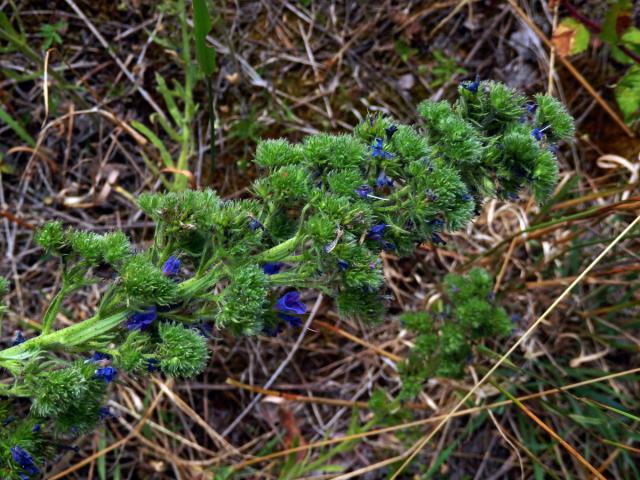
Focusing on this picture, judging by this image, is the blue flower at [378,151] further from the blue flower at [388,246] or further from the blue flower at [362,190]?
the blue flower at [388,246]

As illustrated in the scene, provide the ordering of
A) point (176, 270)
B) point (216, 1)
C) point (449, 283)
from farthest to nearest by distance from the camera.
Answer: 1. point (216, 1)
2. point (449, 283)
3. point (176, 270)

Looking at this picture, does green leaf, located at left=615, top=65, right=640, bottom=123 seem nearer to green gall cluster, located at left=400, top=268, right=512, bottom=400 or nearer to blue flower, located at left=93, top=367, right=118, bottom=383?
green gall cluster, located at left=400, top=268, right=512, bottom=400

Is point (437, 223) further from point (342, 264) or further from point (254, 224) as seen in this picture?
point (254, 224)

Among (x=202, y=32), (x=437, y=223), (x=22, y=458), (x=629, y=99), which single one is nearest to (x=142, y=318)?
(x=22, y=458)

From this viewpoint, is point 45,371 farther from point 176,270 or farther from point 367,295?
point 367,295

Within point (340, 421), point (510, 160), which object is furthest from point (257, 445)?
point (510, 160)

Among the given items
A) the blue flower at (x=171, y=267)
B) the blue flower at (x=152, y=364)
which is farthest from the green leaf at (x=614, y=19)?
the blue flower at (x=152, y=364)
